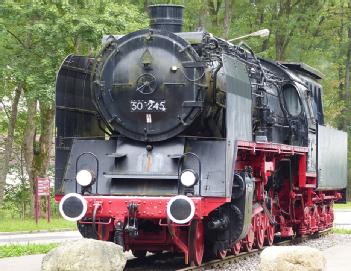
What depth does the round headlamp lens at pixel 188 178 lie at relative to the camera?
12.9 metres

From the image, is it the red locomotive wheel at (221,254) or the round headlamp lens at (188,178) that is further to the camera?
the red locomotive wheel at (221,254)

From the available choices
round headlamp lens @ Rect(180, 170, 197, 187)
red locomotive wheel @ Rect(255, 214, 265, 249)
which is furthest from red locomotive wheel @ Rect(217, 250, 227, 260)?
round headlamp lens @ Rect(180, 170, 197, 187)

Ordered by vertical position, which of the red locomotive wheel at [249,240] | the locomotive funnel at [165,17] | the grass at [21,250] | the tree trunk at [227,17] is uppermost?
the tree trunk at [227,17]

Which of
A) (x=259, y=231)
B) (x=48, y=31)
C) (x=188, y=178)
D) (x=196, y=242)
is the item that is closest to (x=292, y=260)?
(x=188, y=178)

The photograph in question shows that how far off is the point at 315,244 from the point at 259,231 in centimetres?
326

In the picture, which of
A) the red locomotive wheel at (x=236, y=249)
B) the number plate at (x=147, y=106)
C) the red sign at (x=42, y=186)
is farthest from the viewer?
the red sign at (x=42, y=186)

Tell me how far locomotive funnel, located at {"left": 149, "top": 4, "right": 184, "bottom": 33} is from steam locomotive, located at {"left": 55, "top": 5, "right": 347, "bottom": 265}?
2 centimetres

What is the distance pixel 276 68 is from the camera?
19.0m

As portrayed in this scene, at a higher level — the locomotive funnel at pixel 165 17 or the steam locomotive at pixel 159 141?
the locomotive funnel at pixel 165 17

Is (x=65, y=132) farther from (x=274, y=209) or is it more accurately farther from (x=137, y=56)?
(x=274, y=209)

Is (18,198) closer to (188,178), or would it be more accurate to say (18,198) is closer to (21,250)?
(21,250)

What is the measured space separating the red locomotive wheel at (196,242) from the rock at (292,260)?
2315 mm

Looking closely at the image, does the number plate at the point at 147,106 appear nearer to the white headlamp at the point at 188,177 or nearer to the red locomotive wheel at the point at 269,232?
the white headlamp at the point at 188,177

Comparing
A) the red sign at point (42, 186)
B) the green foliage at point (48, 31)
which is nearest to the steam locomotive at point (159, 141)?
the green foliage at point (48, 31)
